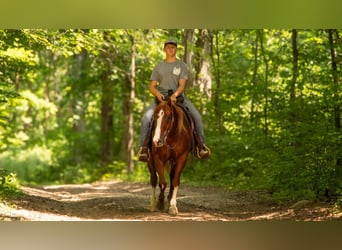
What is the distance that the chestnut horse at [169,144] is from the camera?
6.66 m

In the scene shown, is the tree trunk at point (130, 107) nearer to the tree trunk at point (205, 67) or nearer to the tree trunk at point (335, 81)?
the tree trunk at point (205, 67)

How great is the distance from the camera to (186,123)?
6.99 metres

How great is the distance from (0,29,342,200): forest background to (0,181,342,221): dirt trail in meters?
0.35

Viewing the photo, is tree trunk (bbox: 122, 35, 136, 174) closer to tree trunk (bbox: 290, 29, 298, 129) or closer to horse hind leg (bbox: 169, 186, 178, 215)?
tree trunk (bbox: 290, 29, 298, 129)

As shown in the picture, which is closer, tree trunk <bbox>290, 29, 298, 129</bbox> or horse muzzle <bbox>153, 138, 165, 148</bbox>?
horse muzzle <bbox>153, 138, 165, 148</bbox>

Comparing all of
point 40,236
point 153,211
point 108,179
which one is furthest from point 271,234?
point 108,179

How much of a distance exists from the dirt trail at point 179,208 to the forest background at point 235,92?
0.35 metres

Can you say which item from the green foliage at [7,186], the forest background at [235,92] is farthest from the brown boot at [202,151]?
the green foliage at [7,186]

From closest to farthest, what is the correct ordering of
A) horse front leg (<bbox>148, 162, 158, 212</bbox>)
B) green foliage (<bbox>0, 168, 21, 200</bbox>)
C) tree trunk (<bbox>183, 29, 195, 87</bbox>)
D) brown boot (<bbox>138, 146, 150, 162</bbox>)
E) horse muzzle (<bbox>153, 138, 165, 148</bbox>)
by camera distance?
horse muzzle (<bbox>153, 138, 165, 148</bbox>) < brown boot (<bbox>138, 146, 150, 162</bbox>) < horse front leg (<bbox>148, 162, 158, 212</bbox>) < green foliage (<bbox>0, 168, 21, 200</bbox>) < tree trunk (<bbox>183, 29, 195, 87</bbox>)

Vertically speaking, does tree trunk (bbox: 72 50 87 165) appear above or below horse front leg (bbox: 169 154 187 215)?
above

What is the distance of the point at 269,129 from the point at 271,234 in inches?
118

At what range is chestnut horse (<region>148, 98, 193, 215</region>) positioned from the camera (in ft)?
21.8

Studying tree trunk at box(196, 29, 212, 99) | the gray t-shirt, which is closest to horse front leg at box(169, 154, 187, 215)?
the gray t-shirt
